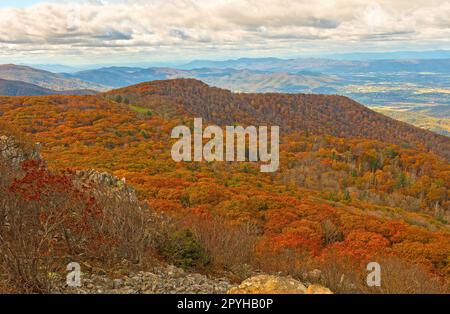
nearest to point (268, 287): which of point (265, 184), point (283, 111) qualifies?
point (265, 184)

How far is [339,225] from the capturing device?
2612 cm

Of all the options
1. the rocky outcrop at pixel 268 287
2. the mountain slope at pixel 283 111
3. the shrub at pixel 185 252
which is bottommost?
the mountain slope at pixel 283 111

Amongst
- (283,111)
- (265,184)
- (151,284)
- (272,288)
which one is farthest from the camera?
(283,111)

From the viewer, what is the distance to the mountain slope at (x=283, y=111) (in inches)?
5049

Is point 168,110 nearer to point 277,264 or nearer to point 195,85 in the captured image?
point 195,85

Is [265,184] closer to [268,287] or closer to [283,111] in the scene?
[268,287]

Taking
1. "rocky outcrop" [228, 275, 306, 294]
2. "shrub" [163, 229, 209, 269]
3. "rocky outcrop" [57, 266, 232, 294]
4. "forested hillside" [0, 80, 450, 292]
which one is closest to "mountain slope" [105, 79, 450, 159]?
"forested hillside" [0, 80, 450, 292]

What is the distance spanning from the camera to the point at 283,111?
161 m

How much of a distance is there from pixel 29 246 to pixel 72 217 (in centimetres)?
250

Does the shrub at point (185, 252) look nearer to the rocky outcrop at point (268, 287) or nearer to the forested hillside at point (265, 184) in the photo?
the forested hillside at point (265, 184)

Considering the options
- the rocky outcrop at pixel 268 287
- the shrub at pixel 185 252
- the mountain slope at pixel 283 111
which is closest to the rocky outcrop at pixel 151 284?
the shrub at pixel 185 252

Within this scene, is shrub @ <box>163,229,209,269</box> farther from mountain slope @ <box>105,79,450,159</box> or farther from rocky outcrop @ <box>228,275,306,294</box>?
mountain slope @ <box>105,79,450,159</box>
